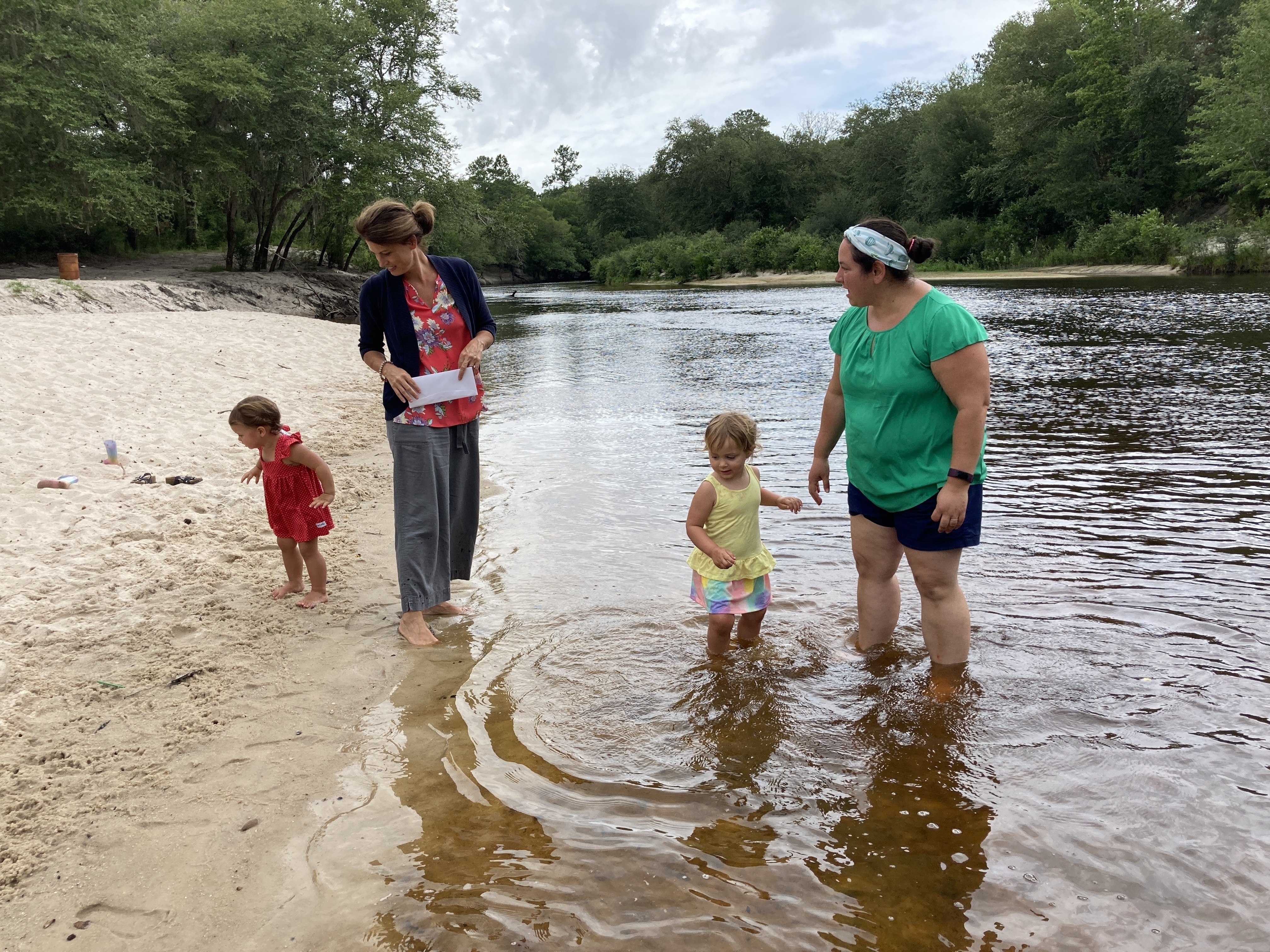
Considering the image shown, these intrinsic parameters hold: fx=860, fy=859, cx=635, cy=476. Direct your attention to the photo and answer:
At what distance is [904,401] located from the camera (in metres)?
Result: 3.31

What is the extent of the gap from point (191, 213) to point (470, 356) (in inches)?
1592

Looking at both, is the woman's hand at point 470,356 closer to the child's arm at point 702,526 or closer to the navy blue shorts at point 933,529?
the child's arm at point 702,526

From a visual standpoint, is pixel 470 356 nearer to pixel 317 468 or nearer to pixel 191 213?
pixel 317 468

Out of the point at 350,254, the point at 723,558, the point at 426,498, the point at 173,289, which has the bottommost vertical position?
the point at 723,558

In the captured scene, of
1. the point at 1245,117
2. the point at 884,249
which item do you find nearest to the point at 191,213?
the point at 884,249

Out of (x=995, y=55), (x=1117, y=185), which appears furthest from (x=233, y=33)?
(x=995, y=55)

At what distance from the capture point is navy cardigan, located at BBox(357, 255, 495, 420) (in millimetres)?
4270

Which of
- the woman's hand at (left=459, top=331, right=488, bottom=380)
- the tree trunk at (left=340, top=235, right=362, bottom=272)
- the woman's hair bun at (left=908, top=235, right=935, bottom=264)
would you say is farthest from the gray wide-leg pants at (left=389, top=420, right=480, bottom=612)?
the tree trunk at (left=340, top=235, right=362, bottom=272)

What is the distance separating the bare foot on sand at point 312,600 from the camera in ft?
15.7

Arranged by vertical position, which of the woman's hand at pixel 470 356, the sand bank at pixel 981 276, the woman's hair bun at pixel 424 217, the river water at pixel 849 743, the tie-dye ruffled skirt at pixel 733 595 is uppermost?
the sand bank at pixel 981 276

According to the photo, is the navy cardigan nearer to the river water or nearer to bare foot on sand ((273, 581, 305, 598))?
bare foot on sand ((273, 581, 305, 598))

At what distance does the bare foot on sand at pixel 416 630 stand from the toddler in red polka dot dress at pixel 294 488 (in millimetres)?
705

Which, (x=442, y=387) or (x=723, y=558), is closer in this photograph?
(x=723, y=558)

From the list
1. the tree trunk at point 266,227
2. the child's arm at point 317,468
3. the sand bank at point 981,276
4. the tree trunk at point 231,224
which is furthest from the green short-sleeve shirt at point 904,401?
the tree trunk at point 266,227
